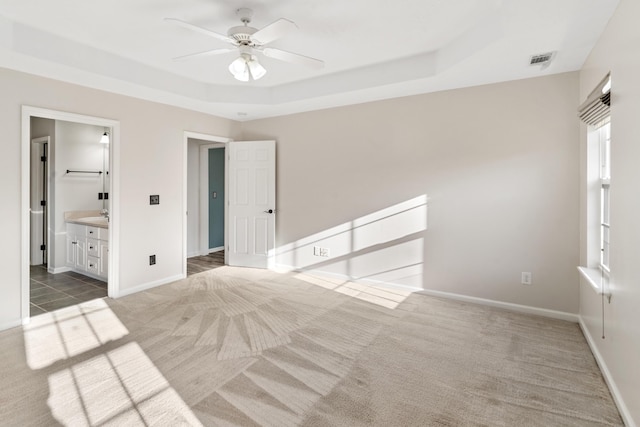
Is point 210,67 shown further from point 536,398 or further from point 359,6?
point 536,398

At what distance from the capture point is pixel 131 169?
4102mm

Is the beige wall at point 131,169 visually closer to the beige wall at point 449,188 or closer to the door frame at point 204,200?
the door frame at point 204,200

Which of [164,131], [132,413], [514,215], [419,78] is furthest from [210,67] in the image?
[514,215]

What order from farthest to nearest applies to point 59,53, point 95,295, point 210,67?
1. point 95,295
2. point 210,67
3. point 59,53

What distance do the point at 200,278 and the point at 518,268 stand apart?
4048 millimetres

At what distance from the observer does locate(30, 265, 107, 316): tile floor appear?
148 inches

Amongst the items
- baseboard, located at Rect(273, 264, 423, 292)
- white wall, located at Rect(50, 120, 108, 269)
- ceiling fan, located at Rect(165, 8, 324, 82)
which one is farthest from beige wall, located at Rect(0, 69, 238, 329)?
white wall, located at Rect(50, 120, 108, 269)

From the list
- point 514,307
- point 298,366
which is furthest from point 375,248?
point 298,366

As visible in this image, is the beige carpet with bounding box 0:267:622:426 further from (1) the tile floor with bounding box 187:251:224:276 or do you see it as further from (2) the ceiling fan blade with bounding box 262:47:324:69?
(2) the ceiling fan blade with bounding box 262:47:324:69

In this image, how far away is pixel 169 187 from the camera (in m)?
4.57

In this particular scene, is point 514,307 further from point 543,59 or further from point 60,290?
point 60,290

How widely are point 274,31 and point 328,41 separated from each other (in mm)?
991

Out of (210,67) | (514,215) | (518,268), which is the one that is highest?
(210,67)

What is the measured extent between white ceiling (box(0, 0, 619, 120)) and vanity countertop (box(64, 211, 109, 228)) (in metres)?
1.95
